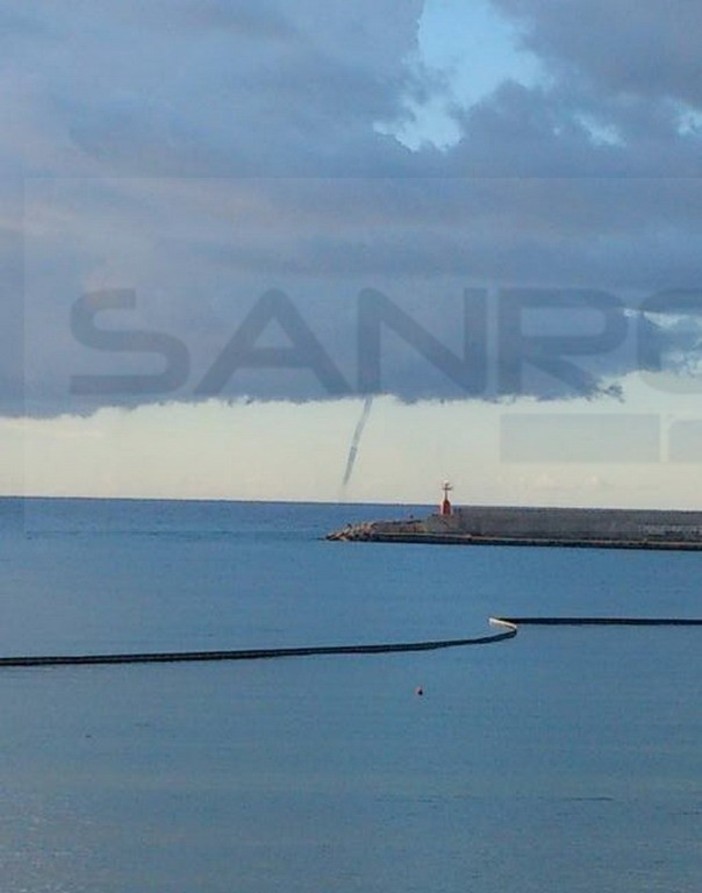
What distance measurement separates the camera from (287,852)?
20297 mm

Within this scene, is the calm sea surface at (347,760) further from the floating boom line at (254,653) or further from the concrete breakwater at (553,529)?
the concrete breakwater at (553,529)

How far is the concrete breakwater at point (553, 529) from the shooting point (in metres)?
122

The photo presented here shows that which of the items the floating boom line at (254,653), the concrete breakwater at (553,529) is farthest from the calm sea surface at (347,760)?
the concrete breakwater at (553,529)

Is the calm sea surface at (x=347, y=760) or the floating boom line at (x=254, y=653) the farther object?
the floating boom line at (x=254, y=653)

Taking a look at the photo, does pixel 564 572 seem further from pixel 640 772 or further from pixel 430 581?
pixel 640 772

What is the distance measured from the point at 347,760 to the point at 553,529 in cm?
9845

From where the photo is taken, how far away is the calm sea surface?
19656 mm

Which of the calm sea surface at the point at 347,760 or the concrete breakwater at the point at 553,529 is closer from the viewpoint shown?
the calm sea surface at the point at 347,760

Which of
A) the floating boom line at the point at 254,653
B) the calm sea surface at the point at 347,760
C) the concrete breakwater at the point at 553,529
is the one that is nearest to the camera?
the calm sea surface at the point at 347,760

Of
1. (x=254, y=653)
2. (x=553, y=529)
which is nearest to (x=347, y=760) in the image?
(x=254, y=653)

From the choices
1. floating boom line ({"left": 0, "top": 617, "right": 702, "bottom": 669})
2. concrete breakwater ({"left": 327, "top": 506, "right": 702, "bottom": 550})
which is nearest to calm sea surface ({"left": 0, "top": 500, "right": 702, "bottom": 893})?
floating boom line ({"left": 0, "top": 617, "right": 702, "bottom": 669})

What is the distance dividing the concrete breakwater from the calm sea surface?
65.5 m

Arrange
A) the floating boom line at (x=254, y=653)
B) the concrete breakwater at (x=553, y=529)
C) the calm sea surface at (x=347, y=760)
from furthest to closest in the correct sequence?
the concrete breakwater at (x=553, y=529) → the floating boom line at (x=254, y=653) → the calm sea surface at (x=347, y=760)

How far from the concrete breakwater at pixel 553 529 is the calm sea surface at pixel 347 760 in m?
65.5
